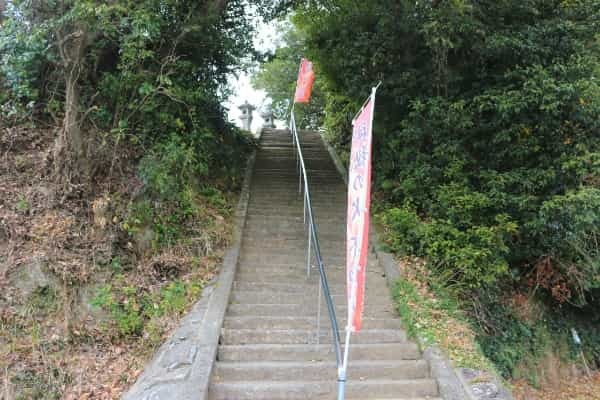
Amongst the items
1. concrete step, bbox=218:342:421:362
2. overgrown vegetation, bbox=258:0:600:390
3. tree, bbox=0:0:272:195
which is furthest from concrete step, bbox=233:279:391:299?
tree, bbox=0:0:272:195

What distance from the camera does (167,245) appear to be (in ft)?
20.4

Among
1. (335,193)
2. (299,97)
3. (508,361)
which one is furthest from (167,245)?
(299,97)

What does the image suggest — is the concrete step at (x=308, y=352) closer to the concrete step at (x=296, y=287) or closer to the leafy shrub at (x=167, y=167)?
the concrete step at (x=296, y=287)

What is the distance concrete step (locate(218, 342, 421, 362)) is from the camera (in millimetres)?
4699

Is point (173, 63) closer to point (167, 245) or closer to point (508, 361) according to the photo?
point (167, 245)

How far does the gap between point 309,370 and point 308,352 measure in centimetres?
26

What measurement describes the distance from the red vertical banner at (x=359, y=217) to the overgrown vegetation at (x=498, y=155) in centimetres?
298

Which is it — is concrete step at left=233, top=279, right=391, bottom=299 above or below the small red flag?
below

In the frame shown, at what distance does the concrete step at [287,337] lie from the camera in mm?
4914

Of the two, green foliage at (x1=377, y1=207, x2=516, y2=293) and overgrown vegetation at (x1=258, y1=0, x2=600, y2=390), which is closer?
green foliage at (x1=377, y1=207, x2=516, y2=293)

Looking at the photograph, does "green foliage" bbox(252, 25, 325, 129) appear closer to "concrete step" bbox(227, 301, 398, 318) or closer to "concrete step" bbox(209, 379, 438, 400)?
"concrete step" bbox(227, 301, 398, 318)

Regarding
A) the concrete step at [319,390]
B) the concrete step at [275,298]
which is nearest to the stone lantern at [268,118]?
the concrete step at [275,298]

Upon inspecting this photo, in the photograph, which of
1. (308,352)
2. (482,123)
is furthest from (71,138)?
(482,123)

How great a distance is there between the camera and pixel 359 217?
3.50 meters
